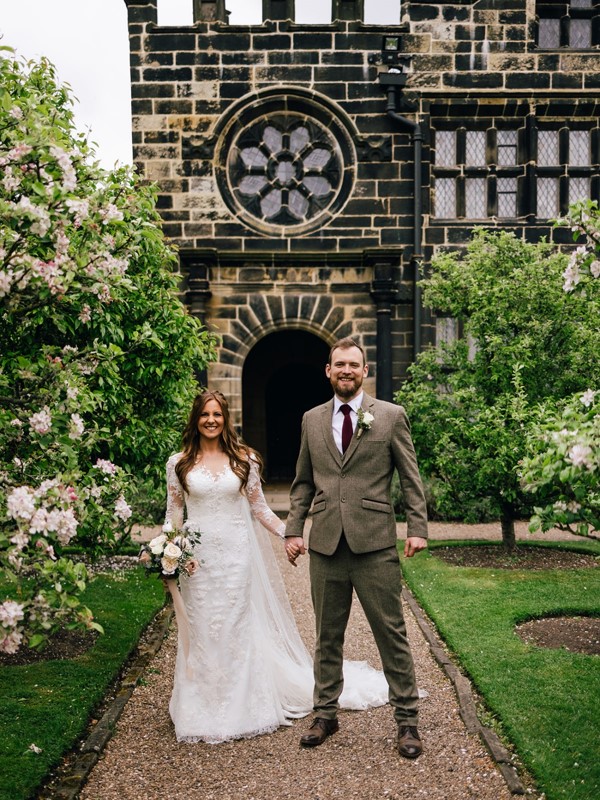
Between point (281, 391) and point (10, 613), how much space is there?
53.8 feet

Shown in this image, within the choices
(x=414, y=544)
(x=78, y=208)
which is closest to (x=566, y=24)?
(x=414, y=544)

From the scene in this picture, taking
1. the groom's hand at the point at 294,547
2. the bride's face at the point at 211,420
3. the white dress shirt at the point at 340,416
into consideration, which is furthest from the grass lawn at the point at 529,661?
the bride's face at the point at 211,420

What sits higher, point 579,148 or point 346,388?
point 579,148

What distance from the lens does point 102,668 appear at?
6.38 meters

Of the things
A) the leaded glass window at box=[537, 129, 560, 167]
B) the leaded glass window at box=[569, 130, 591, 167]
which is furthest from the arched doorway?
the leaded glass window at box=[569, 130, 591, 167]

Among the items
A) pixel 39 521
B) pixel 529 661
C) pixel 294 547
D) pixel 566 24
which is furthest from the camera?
pixel 566 24

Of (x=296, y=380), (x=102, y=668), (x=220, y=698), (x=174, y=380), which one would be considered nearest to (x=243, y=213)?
(x=296, y=380)

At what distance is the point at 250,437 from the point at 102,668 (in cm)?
1212

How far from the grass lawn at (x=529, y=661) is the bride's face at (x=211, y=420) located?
105 inches

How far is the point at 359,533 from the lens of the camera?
477 cm

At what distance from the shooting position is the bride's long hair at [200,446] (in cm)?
543

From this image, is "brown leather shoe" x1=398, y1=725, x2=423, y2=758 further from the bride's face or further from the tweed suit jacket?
the bride's face

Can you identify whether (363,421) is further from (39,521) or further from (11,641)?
(11,641)

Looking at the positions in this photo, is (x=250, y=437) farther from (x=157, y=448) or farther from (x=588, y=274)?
(x=588, y=274)
